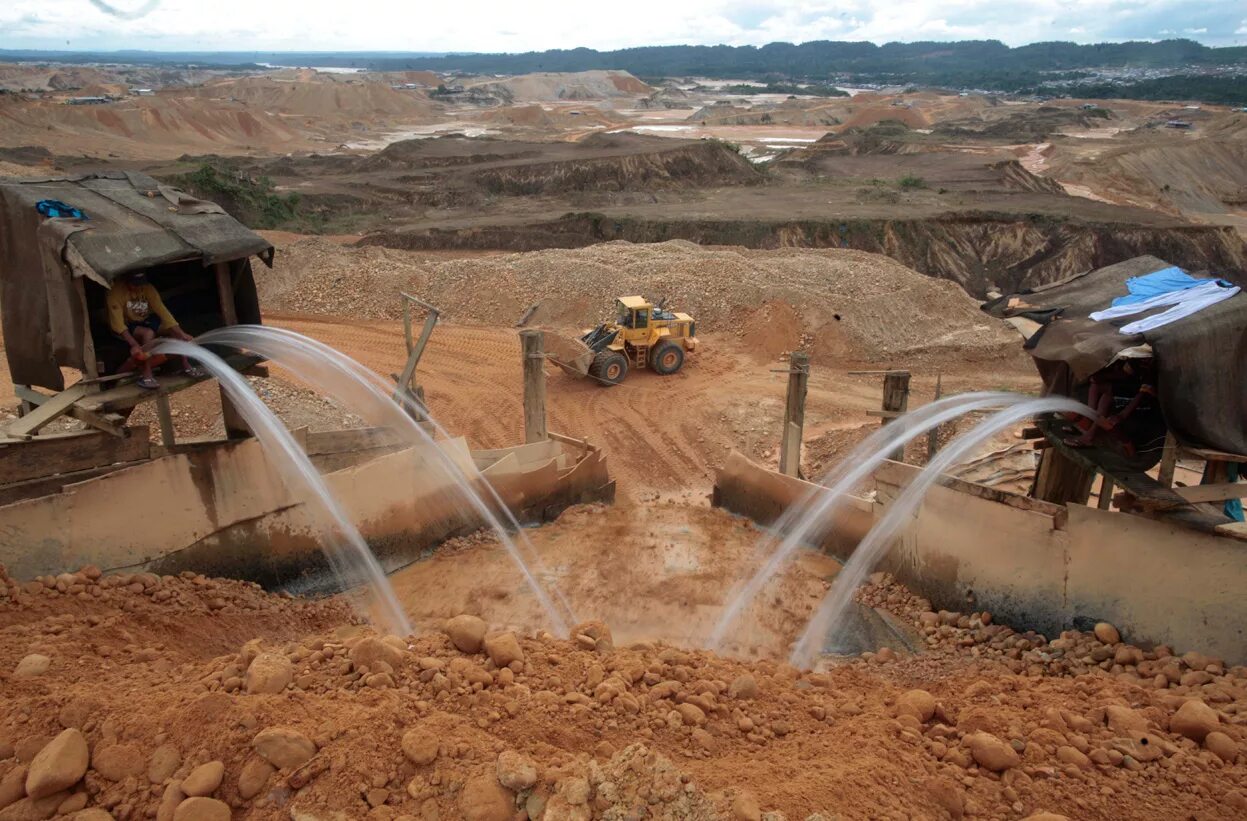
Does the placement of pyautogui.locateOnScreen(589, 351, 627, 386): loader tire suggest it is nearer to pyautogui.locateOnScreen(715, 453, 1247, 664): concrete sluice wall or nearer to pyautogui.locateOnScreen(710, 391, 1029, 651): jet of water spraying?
pyautogui.locateOnScreen(710, 391, 1029, 651): jet of water spraying

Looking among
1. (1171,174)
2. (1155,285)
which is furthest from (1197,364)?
(1171,174)

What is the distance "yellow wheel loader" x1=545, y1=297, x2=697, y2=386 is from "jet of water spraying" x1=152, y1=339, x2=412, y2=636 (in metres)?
8.26

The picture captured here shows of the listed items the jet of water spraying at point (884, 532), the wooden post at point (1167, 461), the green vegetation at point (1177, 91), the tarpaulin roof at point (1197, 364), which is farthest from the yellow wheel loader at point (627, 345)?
the green vegetation at point (1177, 91)

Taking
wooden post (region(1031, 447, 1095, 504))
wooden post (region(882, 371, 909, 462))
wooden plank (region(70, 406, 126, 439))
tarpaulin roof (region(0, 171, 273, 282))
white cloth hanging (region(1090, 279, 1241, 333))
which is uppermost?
tarpaulin roof (region(0, 171, 273, 282))

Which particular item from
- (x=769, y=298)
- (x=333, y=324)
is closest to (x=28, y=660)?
(x=333, y=324)

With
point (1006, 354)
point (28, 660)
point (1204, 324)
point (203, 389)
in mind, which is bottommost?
point (1006, 354)

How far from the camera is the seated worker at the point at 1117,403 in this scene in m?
7.08

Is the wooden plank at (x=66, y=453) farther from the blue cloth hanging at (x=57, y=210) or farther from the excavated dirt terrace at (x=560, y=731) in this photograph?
the blue cloth hanging at (x=57, y=210)

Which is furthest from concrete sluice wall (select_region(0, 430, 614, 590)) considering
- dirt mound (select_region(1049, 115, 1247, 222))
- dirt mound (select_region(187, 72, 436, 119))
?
dirt mound (select_region(187, 72, 436, 119))

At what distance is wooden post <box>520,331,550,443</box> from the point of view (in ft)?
38.9

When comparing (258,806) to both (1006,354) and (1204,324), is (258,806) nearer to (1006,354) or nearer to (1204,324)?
→ (1204,324)

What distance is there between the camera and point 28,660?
17.9ft

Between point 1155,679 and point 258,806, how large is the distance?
619cm

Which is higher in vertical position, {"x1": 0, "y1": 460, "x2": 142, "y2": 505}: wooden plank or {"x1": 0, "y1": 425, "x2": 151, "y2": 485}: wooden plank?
{"x1": 0, "y1": 425, "x2": 151, "y2": 485}: wooden plank
